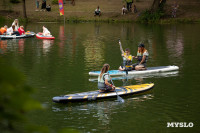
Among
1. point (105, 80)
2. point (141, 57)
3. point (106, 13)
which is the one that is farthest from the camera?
point (106, 13)

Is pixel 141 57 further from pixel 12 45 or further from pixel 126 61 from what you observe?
pixel 12 45

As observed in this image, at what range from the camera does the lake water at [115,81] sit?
1059 centimetres

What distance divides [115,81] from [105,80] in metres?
3.93

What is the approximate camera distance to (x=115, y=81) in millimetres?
16422

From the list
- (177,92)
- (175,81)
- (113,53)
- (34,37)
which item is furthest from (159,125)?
(34,37)

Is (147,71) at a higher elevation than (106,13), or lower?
lower

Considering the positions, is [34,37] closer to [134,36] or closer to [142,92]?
[134,36]

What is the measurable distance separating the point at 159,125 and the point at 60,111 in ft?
10.8

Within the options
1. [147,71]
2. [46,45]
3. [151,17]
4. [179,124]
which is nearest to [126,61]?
[147,71]

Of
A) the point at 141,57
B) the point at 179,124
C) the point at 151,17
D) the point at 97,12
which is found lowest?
the point at 179,124

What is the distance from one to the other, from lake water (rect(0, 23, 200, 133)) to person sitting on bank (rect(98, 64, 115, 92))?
19.8 inches

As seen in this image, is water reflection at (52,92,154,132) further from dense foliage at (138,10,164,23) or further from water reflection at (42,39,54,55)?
dense foliage at (138,10,164,23)

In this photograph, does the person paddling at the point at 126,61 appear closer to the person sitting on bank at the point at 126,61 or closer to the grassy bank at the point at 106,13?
the person sitting on bank at the point at 126,61

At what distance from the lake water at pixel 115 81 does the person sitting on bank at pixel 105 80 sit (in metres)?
0.50
